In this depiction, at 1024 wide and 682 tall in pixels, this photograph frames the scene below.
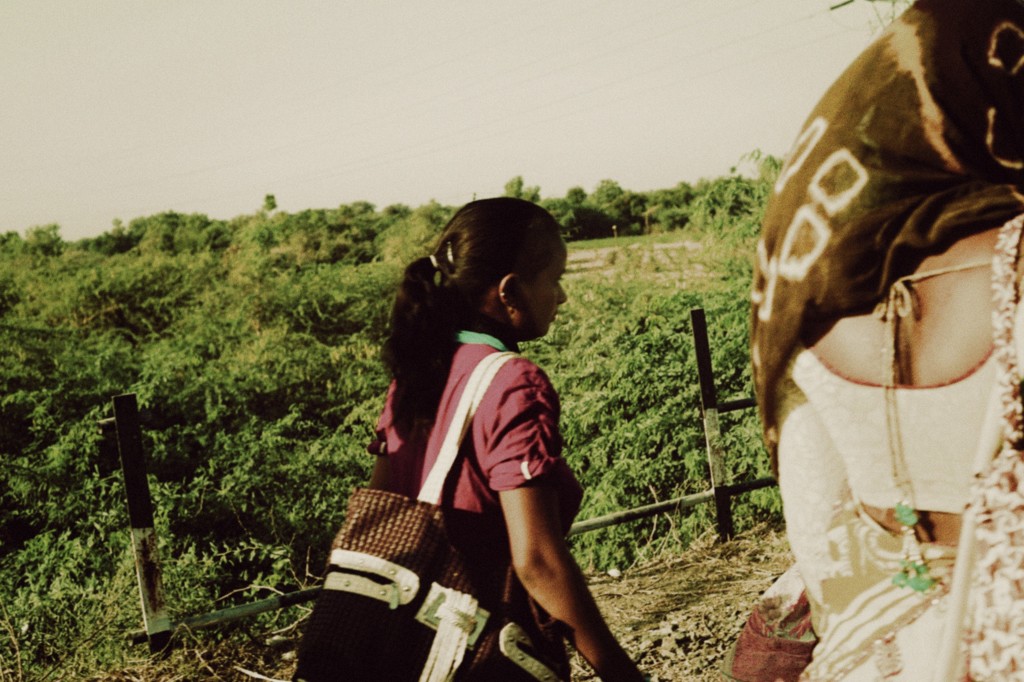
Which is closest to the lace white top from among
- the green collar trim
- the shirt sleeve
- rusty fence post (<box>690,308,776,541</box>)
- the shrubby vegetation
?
the shirt sleeve

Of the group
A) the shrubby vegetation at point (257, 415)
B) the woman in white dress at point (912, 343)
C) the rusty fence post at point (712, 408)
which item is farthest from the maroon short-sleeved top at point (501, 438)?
the rusty fence post at point (712, 408)

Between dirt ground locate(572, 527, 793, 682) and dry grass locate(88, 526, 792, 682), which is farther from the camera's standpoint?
dirt ground locate(572, 527, 793, 682)

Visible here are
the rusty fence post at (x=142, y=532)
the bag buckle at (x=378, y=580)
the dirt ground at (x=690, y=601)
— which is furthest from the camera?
the dirt ground at (x=690, y=601)

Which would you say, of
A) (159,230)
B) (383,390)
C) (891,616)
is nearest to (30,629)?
(891,616)

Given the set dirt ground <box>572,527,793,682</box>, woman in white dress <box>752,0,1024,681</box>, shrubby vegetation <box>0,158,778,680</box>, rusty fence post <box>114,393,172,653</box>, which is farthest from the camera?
shrubby vegetation <box>0,158,778,680</box>

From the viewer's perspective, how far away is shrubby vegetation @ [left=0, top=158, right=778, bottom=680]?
214 inches

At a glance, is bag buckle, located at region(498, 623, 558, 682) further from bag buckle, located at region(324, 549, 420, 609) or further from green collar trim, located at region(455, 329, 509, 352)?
green collar trim, located at region(455, 329, 509, 352)

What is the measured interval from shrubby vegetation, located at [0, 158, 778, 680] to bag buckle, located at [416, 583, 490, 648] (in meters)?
2.46

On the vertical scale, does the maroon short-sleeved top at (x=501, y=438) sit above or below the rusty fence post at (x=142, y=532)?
above

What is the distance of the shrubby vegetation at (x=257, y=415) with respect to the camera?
5426mm

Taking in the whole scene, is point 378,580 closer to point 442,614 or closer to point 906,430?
point 442,614

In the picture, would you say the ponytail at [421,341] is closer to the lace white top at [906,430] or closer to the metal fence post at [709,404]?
the lace white top at [906,430]

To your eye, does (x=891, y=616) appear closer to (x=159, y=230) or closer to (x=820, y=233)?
(x=820, y=233)

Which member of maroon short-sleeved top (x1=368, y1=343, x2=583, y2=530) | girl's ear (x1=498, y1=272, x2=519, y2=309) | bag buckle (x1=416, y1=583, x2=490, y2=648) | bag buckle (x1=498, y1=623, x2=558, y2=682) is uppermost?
girl's ear (x1=498, y1=272, x2=519, y2=309)
